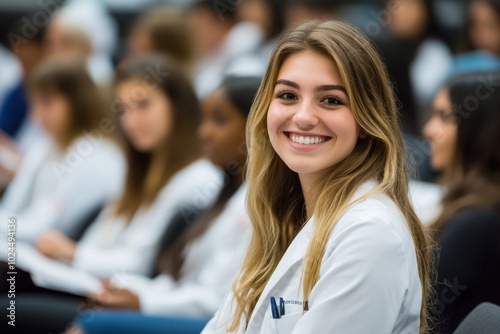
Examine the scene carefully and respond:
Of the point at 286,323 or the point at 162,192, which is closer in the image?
the point at 286,323

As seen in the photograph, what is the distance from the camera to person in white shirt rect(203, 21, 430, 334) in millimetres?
1716

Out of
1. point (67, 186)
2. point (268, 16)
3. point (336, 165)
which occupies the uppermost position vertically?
point (268, 16)

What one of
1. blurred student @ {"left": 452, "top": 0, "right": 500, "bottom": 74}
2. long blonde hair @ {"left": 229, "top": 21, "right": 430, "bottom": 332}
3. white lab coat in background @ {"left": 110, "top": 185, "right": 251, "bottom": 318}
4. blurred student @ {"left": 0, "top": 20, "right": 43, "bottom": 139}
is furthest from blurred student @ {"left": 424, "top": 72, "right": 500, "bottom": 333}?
blurred student @ {"left": 0, "top": 20, "right": 43, "bottom": 139}

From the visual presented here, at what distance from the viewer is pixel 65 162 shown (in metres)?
4.39

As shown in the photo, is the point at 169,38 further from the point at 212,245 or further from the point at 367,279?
the point at 367,279

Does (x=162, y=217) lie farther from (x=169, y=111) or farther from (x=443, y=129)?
(x=443, y=129)

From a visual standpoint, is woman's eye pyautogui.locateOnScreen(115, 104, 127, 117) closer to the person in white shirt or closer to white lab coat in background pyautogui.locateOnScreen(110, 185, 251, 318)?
white lab coat in background pyautogui.locateOnScreen(110, 185, 251, 318)

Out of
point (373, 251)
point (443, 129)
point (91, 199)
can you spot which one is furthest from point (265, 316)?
point (91, 199)

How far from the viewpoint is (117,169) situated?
4.35m

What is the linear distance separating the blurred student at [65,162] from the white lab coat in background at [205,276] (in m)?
0.85

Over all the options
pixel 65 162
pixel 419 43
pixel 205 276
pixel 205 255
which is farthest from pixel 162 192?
pixel 419 43

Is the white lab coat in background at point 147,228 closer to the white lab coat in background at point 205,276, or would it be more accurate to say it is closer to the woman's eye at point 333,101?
the white lab coat in background at point 205,276

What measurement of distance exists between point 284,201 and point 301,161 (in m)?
0.24

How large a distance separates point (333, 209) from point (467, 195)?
46.8 inches
